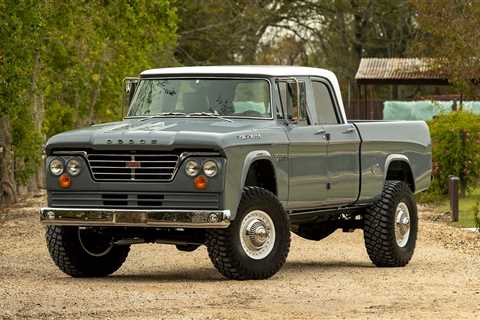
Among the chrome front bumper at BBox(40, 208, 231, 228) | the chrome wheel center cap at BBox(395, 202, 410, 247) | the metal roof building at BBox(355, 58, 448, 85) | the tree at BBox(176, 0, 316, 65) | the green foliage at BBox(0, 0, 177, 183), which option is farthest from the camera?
the tree at BBox(176, 0, 316, 65)

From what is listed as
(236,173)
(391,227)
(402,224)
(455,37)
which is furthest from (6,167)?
(455,37)

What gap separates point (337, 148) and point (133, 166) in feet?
8.78

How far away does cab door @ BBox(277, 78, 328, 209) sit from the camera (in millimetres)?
16250

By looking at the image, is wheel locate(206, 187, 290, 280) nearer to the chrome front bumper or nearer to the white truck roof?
the chrome front bumper

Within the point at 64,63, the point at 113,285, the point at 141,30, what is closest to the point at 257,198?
the point at 113,285

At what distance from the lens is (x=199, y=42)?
65.7 meters

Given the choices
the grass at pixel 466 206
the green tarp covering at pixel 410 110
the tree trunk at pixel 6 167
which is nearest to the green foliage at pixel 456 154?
the grass at pixel 466 206

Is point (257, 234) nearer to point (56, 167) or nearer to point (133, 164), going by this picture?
point (133, 164)

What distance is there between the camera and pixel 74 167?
51.0 feet

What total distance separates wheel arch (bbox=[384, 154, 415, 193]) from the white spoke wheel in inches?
110

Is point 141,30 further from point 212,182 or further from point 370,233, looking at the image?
point 212,182

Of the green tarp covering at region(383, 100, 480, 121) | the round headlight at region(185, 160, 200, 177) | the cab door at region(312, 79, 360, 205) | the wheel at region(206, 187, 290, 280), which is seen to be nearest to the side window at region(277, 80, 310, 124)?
the cab door at region(312, 79, 360, 205)

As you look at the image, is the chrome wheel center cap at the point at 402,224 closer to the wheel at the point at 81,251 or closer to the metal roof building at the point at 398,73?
the wheel at the point at 81,251

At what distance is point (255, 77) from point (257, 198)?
5.25ft
